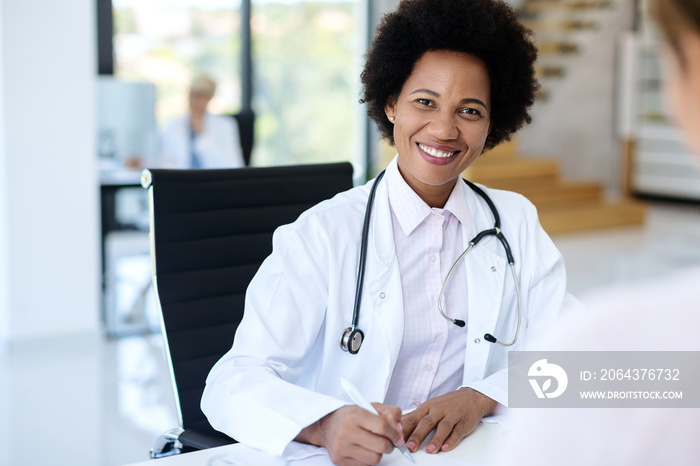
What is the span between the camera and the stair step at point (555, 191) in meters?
7.40

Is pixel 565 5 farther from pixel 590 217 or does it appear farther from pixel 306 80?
pixel 306 80

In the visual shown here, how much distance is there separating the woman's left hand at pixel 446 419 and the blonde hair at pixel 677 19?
2.78 ft

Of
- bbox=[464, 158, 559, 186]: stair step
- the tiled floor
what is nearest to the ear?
the tiled floor

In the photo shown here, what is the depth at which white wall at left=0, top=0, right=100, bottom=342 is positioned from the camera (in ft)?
12.5

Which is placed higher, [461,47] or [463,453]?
[461,47]

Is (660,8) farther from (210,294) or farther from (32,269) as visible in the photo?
(32,269)

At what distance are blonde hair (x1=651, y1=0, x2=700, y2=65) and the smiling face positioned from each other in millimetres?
1050

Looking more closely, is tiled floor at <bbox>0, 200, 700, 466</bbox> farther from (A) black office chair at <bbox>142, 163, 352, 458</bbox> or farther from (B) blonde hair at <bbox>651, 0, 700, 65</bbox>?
(B) blonde hair at <bbox>651, 0, 700, 65</bbox>

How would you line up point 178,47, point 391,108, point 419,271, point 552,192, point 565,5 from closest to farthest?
point 419,271 → point 391,108 → point 178,47 → point 552,192 → point 565,5

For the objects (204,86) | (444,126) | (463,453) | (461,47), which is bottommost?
(463,453)

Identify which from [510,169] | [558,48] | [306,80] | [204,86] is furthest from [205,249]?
[558,48]

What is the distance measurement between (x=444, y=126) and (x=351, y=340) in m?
0.42

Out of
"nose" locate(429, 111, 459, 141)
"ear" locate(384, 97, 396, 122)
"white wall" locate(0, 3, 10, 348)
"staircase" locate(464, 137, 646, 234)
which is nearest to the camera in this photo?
"nose" locate(429, 111, 459, 141)

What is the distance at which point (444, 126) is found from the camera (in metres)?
1.47
